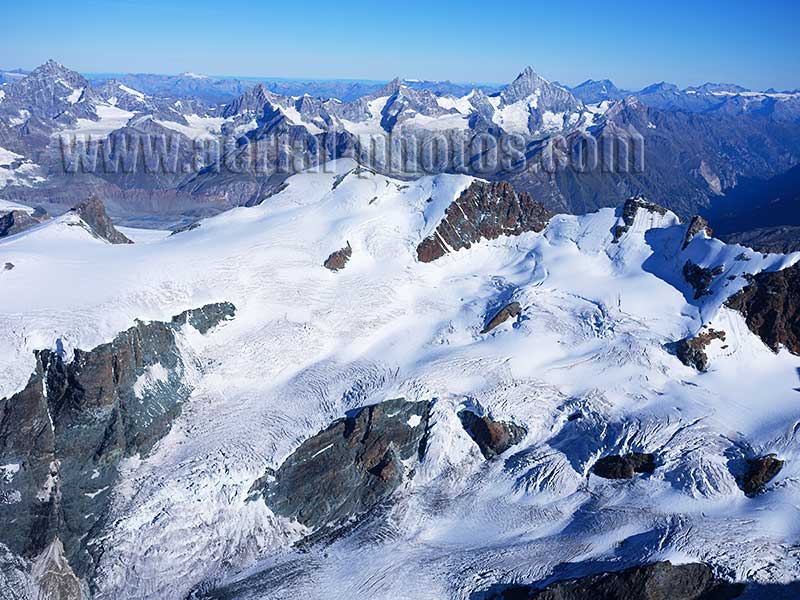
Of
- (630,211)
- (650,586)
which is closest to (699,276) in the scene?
(630,211)

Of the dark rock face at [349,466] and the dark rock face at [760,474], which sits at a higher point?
the dark rock face at [760,474]

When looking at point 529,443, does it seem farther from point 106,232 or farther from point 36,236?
point 106,232

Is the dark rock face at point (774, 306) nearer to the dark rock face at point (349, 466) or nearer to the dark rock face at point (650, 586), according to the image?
the dark rock face at point (650, 586)

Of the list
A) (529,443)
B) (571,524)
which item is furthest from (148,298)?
(571,524)

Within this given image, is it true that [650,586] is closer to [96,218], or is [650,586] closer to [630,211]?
[630,211]

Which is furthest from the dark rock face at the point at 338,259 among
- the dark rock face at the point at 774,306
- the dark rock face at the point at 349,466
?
the dark rock face at the point at 774,306
